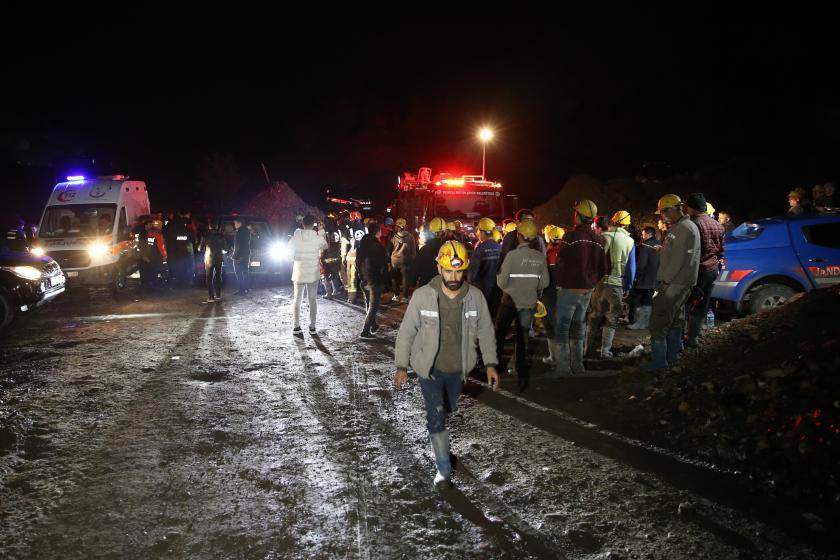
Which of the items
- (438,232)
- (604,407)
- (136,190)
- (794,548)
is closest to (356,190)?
(136,190)

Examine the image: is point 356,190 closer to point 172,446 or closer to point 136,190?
point 136,190

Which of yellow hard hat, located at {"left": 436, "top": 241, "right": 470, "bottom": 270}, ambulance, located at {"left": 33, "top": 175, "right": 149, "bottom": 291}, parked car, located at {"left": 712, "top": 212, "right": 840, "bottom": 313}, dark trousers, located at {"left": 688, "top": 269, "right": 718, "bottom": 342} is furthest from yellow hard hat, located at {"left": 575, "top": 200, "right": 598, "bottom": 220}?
ambulance, located at {"left": 33, "top": 175, "right": 149, "bottom": 291}

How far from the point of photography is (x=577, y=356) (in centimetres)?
712

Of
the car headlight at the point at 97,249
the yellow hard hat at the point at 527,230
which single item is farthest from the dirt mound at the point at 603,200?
the yellow hard hat at the point at 527,230

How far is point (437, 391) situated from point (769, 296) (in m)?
7.50

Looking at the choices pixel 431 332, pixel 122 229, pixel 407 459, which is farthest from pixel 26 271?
pixel 431 332

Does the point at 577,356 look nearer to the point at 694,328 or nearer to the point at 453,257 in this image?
the point at 694,328

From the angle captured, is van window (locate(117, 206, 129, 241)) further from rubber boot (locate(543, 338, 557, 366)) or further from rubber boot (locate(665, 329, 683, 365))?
rubber boot (locate(665, 329, 683, 365))

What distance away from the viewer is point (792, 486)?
4113 millimetres

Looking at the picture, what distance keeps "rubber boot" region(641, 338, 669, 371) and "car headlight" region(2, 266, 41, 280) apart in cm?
1031

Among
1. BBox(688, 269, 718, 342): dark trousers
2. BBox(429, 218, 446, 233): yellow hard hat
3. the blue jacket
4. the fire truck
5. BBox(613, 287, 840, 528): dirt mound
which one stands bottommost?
BBox(613, 287, 840, 528): dirt mound

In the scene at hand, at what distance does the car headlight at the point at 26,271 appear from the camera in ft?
32.9

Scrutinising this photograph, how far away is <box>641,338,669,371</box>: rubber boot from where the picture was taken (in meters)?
6.43

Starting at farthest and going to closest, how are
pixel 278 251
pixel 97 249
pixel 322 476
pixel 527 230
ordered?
pixel 278 251, pixel 97 249, pixel 527 230, pixel 322 476
